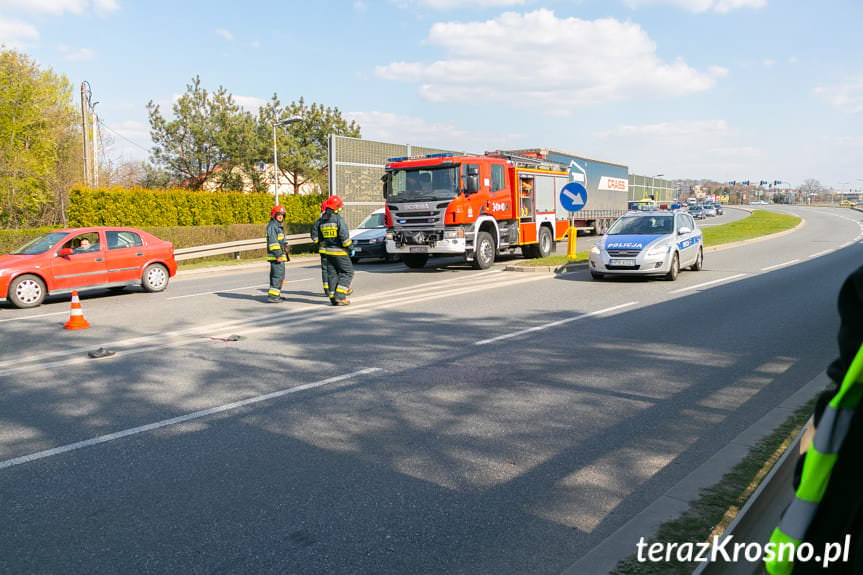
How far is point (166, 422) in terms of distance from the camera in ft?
18.5

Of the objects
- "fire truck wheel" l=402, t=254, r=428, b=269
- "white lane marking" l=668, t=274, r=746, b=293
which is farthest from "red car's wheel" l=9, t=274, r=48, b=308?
"white lane marking" l=668, t=274, r=746, b=293

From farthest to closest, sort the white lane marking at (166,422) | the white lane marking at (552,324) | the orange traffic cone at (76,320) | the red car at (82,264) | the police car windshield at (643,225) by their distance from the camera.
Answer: the police car windshield at (643,225) < the red car at (82,264) < the orange traffic cone at (76,320) < the white lane marking at (552,324) < the white lane marking at (166,422)

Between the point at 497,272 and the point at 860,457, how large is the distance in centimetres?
1671

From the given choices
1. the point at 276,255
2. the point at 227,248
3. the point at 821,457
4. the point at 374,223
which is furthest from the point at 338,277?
the point at 227,248

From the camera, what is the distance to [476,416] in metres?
5.70

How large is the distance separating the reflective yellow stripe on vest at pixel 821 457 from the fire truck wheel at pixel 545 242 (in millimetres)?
20155

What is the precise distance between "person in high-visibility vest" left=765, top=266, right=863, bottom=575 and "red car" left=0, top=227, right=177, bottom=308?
14.2 meters

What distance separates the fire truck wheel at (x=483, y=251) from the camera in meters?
18.4

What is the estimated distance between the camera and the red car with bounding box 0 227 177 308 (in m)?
13.0

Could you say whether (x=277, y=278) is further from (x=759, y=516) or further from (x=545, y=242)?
(x=545, y=242)

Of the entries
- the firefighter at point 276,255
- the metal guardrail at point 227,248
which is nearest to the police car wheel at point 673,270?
the firefighter at point 276,255

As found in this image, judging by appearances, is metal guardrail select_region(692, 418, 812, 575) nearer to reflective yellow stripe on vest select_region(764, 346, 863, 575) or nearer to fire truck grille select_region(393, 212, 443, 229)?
reflective yellow stripe on vest select_region(764, 346, 863, 575)

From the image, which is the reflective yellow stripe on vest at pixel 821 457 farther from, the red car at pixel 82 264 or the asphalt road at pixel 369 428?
the red car at pixel 82 264

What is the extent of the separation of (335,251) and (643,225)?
7.90 metres
